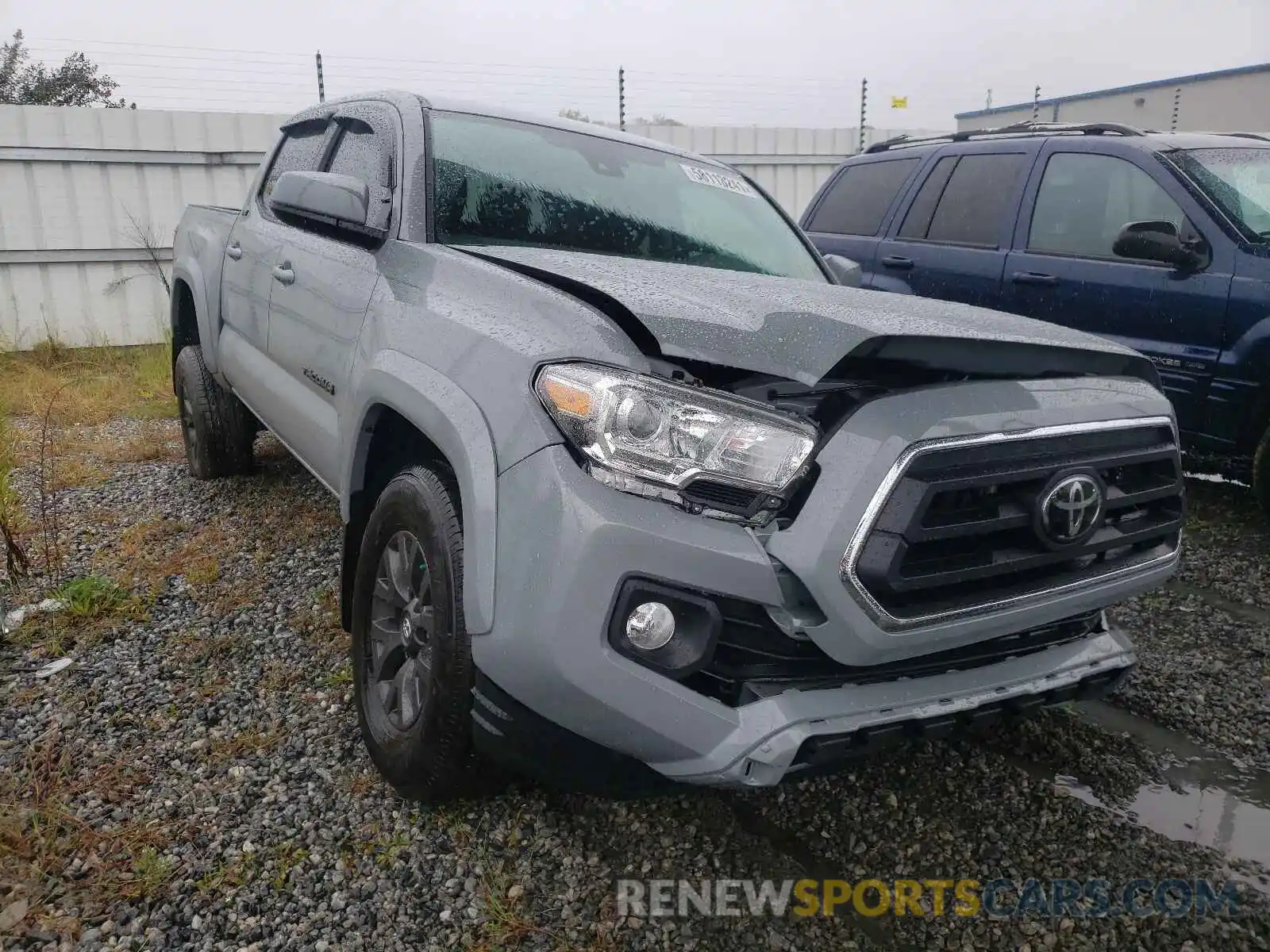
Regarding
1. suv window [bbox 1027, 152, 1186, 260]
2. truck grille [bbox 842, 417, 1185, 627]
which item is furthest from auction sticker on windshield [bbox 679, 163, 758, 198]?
suv window [bbox 1027, 152, 1186, 260]

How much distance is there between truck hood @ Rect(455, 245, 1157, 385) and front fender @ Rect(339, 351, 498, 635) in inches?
13.5

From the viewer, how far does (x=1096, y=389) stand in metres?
2.00

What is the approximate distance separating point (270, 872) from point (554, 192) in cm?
198

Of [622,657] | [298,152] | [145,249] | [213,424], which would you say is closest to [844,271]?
[622,657]

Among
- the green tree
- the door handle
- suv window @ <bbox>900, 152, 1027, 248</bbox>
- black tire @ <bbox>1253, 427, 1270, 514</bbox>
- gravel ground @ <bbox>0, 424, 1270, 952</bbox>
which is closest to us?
gravel ground @ <bbox>0, 424, 1270, 952</bbox>

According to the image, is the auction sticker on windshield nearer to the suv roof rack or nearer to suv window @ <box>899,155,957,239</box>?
suv window @ <box>899,155,957,239</box>

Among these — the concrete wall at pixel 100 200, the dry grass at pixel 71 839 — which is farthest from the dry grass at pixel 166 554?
the concrete wall at pixel 100 200

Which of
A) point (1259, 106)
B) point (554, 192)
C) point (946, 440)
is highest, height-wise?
point (1259, 106)

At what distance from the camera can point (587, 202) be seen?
286cm

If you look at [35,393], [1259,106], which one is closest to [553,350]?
[35,393]

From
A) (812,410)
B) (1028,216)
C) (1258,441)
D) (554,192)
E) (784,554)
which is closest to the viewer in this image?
(784,554)

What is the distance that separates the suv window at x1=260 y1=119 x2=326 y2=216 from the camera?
3.71 m

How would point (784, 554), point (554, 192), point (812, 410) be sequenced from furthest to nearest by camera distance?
point (554, 192), point (812, 410), point (784, 554)

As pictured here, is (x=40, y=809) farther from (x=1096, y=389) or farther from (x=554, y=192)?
(x=1096, y=389)
